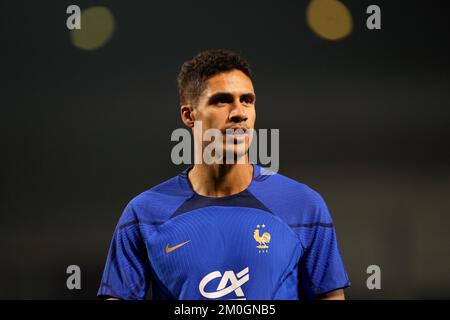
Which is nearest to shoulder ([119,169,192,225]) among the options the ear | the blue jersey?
the blue jersey

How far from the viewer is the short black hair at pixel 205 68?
1260mm

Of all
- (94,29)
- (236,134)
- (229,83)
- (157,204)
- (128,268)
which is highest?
(94,29)

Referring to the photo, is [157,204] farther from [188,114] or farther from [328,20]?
[328,20]

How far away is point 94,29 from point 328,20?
1045 millimetres

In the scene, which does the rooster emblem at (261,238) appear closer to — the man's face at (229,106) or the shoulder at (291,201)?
the shoulder at (291,201)

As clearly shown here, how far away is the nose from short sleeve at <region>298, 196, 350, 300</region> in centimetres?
29

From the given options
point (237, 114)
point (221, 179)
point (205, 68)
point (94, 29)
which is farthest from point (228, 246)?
point (94, 29)

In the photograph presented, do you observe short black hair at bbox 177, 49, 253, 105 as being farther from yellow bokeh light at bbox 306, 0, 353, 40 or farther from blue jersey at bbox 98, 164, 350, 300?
yellow bokeh light at bbox 306, 0, 353, 40

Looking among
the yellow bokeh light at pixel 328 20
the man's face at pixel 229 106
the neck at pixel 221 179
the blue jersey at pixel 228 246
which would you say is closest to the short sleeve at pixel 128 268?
the blue jersey at pixel 228 246

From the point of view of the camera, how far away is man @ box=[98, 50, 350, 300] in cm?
119

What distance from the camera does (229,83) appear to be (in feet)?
4.06

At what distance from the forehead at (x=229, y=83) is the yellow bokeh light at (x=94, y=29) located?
124 centimetres

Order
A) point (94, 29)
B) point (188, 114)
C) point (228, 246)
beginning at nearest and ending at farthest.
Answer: point (228, 246) → point (188, 114) → point (94, 29)
